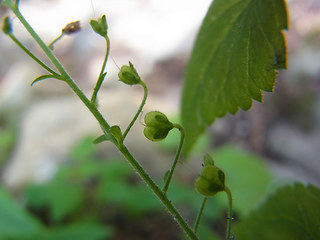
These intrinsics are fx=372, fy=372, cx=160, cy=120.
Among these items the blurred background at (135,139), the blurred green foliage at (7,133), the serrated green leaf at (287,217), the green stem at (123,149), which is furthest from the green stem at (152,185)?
the blurred green foliage at (7,133)

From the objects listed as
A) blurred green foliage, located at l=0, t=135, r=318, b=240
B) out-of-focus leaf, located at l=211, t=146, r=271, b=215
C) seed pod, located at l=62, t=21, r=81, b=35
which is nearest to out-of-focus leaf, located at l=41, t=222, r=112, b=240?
blurred green foliage, located at l=0, t=135, r=318, b=240

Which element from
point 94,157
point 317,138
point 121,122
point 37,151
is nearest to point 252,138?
point 317,138

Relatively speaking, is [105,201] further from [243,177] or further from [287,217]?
[287,217]

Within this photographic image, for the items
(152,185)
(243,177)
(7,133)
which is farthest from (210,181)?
(7,133)

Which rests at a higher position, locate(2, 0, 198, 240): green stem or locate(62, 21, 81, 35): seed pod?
locate(62, 21, 81, 35): seed pod

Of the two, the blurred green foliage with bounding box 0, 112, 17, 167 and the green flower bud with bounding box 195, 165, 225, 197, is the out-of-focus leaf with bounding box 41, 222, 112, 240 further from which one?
the blurred green foliage with bounding box 0, 112, 17, 167

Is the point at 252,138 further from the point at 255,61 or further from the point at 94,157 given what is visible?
the point at 255,61
